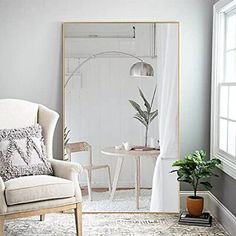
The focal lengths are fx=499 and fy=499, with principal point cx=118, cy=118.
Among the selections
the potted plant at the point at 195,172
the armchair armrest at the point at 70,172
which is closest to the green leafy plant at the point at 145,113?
the potted plant at the point at 195,172

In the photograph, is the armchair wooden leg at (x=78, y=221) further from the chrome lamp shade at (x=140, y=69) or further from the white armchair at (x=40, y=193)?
the chrome lamp shade at (x=140, y=69)

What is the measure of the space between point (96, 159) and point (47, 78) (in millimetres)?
935

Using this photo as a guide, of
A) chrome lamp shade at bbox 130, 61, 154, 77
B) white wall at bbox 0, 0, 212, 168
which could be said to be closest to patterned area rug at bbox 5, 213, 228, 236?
white wall at bbox 0, 0, 212, 168

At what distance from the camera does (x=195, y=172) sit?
175 inches

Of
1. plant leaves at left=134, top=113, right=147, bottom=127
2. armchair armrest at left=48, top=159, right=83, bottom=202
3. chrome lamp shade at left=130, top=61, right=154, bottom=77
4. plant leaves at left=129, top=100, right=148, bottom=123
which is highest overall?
chrome lamp shade at left=130, top=61, right=154, bottom=77

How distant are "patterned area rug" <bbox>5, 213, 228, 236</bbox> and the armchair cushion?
17.7 inches

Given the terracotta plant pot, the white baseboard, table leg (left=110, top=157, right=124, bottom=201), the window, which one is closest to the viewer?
the white baseboard

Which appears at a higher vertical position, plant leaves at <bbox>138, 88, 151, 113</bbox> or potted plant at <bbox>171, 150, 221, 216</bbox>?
plant leaves at <bbox>138, 88, 151, 113</bbox>

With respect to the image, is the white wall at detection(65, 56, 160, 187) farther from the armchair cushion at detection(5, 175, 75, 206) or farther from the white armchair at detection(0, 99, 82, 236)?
the armchair cushion at detection(5, 175, 75, 206)

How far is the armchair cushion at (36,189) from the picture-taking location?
3.66m

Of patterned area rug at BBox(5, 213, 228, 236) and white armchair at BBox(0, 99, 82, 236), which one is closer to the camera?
white armchair at BBox(0, 99, 82, 236)

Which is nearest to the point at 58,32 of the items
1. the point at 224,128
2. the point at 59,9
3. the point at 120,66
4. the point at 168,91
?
the point at 59,9

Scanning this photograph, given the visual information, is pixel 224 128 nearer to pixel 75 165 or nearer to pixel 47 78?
pixel 75 165

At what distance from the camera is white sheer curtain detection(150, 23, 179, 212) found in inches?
187
